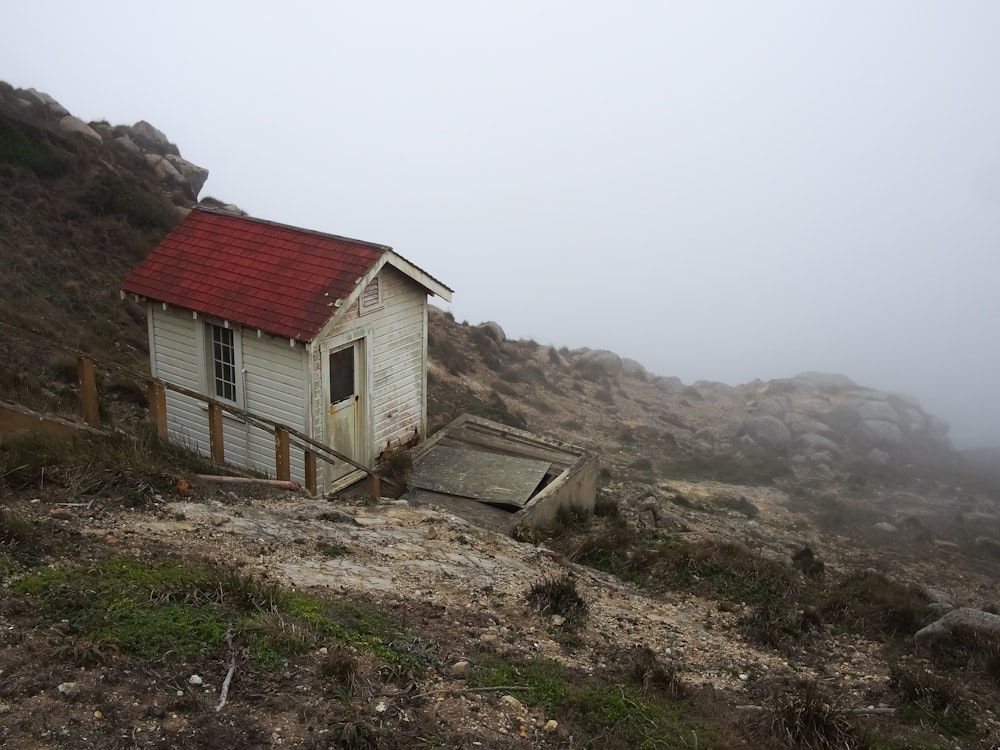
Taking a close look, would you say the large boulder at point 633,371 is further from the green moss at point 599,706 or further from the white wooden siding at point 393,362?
the green moss at point 599,706

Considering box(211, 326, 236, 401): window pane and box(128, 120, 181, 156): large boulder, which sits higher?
box(128, 120, 181, 156): large boulder

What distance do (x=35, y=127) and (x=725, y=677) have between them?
26049 mm

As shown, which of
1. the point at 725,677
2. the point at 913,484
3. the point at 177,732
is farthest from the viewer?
the point at 913,484

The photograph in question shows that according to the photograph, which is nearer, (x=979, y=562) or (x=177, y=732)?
(x=177, y=732)

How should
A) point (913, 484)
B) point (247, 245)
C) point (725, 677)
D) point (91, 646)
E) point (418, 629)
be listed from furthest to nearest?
point (913, 484), point (247, 245), point (725, 677), point (418, 629), point (91, 646)

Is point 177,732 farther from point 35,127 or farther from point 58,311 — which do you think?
point 35,127

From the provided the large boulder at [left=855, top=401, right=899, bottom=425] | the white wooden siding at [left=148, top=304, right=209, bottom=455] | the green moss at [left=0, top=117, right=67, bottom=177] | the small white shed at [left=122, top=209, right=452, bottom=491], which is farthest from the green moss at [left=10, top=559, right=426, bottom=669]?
the large boulder at [left=855, top=401, right=899, bottom=425]

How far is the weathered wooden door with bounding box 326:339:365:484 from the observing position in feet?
39.6

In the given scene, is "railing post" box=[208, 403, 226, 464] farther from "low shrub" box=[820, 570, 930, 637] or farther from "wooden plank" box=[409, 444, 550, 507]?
"low shrub" box=[820, 570, 930, 637]

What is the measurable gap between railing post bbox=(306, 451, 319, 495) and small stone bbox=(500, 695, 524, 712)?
18.8ft

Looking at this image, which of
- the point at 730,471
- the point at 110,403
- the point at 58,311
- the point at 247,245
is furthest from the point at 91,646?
the point at 730,471

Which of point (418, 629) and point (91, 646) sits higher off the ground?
point (91, 646)

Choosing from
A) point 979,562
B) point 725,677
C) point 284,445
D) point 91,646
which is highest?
point 284,445

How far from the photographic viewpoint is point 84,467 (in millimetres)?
8430
